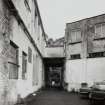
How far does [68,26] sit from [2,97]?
15962 mm

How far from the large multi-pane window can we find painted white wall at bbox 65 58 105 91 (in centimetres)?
221

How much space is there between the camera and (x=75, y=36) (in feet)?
67.2

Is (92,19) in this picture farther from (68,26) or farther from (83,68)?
(83,68)

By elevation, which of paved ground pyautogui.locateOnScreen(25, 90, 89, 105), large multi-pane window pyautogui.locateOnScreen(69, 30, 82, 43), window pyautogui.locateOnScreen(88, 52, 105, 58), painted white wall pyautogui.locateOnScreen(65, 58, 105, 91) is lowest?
paved ground pyautogui.locateOnScreen(25, 90, 89, 105)

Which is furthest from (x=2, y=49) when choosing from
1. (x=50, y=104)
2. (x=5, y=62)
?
(x=50, y=104)

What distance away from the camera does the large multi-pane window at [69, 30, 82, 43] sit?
20.2m

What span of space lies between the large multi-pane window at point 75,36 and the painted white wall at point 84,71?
87.1 inches

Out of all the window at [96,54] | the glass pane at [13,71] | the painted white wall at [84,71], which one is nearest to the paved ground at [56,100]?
the glass pane at [13,71]

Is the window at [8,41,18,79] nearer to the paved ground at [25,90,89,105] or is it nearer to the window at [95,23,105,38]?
the paved ground at [25,90,89,105]

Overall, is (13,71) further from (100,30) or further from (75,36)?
(75,36)

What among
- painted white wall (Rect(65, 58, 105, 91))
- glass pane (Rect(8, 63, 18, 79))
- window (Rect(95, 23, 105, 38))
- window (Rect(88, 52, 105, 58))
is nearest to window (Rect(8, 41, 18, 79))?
glass pane (Rect(8, 63, 18, 79))

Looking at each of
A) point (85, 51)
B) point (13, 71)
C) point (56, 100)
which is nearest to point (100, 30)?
point (85, 51)

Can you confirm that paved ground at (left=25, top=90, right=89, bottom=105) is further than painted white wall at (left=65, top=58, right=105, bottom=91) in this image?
No

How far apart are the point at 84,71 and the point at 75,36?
386 cm
